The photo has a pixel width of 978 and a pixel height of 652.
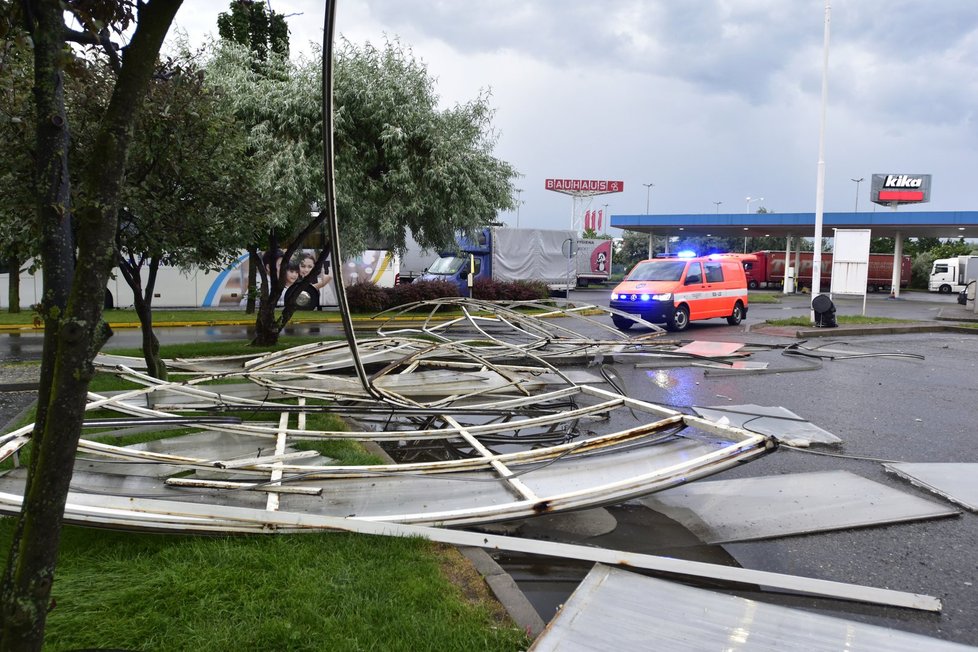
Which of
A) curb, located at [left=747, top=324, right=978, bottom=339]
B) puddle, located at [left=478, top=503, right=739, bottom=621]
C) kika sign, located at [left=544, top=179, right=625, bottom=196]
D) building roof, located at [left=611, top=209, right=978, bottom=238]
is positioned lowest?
puddle, located at [left=478, top=503, right=739, bottom=621]

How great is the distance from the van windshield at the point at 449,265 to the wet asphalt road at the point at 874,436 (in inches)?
490

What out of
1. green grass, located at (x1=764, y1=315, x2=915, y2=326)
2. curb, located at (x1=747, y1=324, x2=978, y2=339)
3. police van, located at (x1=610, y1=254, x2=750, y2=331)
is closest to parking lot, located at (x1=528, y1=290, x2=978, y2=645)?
curb, located at (x1=747, y1=324, x2=978, y2=339)

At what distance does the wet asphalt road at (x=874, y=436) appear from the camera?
369 cm

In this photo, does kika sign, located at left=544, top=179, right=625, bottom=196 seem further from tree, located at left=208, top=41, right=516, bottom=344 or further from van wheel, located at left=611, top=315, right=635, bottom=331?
tree, located at left=208, top=41, right=516, bottom=344

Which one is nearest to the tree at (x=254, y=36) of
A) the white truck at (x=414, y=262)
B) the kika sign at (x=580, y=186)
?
the white truck at (x=414, y=262)

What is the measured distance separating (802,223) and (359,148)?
123 feet

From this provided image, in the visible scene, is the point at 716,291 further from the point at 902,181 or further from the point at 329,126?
the point at 902,181

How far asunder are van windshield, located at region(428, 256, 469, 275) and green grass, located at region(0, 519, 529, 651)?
2407cm

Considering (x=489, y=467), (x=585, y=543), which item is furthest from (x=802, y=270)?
(x=585, y=543)

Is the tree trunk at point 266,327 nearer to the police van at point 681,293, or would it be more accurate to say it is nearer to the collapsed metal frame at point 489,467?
the collapsed metal frame at point 489,467

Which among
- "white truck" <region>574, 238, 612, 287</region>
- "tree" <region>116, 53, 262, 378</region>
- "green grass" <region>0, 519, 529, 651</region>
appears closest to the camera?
"green grass" <region>0, 519, 529, 651</region>

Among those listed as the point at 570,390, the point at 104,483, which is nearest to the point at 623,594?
the point at 104,483

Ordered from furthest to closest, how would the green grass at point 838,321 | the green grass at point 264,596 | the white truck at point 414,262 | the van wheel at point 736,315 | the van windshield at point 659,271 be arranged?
the white truck at point 414,262, the van wheel at point 736,315, the green grass at point 838,321, the van windshield at point 659,271, the green grass at point 264,596

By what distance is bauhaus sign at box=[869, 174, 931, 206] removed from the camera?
141 feet
